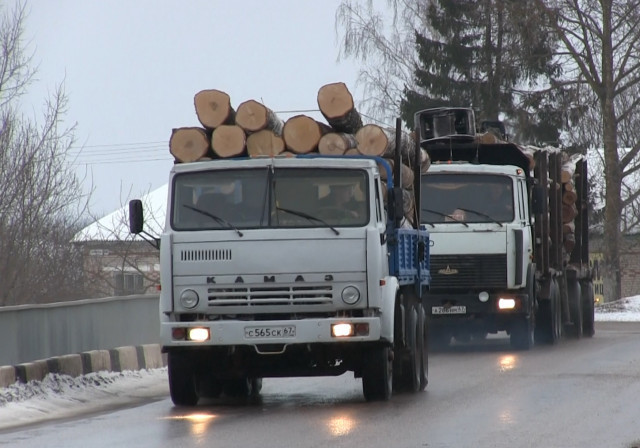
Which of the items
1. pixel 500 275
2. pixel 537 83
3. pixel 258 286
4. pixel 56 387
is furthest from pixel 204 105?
pixel 537 83

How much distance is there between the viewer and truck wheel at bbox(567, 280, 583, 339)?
2656 centimetres

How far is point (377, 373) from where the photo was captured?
13.5 metres

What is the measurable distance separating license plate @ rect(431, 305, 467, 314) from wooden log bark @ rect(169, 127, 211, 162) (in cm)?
851

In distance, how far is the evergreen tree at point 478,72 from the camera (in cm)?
4431

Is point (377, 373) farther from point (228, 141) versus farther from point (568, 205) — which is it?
point (568, 205)

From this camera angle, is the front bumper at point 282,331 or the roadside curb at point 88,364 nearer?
the front bumper at point 282,331

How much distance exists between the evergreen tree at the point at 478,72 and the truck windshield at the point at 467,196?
2189cm

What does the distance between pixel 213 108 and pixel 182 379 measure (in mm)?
2683

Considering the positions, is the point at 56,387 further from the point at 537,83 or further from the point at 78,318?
the point at 537,83

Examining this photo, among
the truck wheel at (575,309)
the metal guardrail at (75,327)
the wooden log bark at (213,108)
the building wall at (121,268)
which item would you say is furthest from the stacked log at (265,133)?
the building wall at (121,268)

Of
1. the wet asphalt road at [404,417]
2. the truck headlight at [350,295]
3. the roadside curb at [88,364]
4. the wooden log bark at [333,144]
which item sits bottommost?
the wet asphalt road at [404,417]

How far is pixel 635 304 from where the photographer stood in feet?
133

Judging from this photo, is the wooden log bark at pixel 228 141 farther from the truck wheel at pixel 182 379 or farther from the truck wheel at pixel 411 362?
the truck wheel at pixel 411 362

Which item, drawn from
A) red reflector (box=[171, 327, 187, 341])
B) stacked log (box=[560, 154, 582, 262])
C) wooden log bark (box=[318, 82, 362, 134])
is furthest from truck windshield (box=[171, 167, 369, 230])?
stacked log (box=[560, 154, 582, 262])
